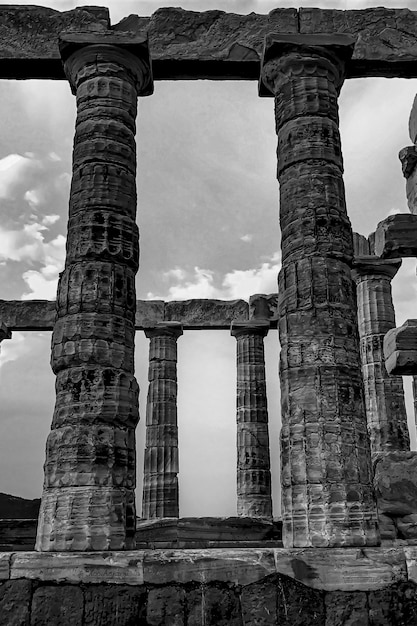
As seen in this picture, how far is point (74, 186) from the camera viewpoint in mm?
9867

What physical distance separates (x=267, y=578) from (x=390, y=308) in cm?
1232

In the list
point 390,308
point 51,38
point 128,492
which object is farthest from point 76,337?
point 390,308

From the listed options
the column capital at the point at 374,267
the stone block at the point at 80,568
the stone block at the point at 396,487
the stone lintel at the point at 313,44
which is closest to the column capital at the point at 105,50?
the stone lintel at the point at 313,44

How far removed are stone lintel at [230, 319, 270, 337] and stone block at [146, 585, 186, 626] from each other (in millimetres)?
14256

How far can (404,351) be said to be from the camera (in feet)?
20.2

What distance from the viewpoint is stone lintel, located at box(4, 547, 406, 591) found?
22.3 feet

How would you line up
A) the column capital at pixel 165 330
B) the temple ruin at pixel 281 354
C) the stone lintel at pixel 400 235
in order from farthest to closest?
the column capital at pixel 165 330
the temple ruin at pixel 281 354
the stone lintel at pixel 400 235

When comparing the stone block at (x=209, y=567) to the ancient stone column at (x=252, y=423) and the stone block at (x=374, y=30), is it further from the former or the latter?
the ancient stone column at (x=252, y=423)

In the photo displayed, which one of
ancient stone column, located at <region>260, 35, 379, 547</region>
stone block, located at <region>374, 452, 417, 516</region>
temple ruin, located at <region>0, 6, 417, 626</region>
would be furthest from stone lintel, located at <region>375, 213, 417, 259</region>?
stone block, located at <region>374, 452, 417, 516</region>

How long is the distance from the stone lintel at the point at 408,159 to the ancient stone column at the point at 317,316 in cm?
282

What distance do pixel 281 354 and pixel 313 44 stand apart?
5.10m

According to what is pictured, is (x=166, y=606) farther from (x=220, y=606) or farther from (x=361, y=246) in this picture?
(x=361, y=246)

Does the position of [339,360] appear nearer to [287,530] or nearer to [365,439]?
[365,439]

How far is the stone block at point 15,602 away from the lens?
6582 mm
